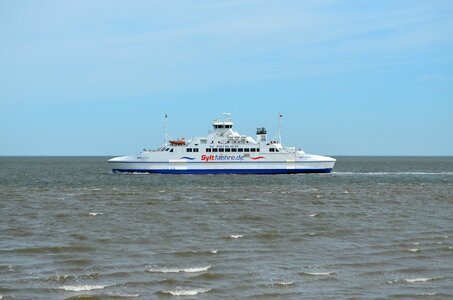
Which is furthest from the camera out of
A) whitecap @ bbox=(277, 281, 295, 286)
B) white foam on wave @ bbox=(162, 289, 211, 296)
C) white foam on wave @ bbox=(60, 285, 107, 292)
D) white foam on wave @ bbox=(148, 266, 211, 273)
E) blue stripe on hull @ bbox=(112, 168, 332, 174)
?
blue stripe on hull @ bbox=(112, 168, 332, 174)

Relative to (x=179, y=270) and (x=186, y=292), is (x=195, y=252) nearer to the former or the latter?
(x=179, y=270)

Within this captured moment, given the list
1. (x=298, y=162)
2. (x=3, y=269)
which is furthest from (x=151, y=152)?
(x=3, y=269)

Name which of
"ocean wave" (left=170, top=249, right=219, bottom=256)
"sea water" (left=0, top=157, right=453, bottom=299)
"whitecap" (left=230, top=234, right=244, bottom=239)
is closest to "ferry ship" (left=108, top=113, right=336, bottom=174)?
"sea water" (left=0, top=157, right=453, bottom=299)

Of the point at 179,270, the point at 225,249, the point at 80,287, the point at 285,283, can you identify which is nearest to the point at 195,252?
the point at 225,249

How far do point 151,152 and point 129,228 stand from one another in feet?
→ 160

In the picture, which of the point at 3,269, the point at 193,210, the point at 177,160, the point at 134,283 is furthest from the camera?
the point at 177,160

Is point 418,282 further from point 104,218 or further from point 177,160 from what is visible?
point 177,160

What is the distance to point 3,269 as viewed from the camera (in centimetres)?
1775

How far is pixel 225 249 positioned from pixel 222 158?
5445 cm

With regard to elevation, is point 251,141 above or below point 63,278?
above

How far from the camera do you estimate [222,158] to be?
75812mm

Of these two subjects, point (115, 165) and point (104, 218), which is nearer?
point (104, 218)

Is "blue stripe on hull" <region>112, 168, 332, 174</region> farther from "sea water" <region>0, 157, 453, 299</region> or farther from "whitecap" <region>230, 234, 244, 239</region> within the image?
"whitecap" <region>230, 234, 244, 239</region>

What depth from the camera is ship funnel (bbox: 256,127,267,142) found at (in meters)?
76.2
